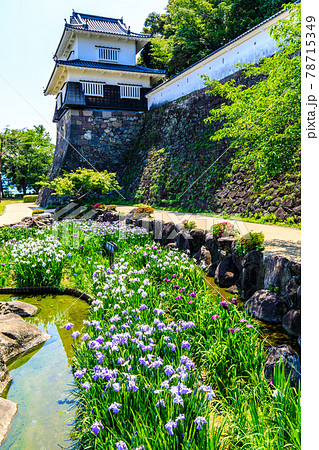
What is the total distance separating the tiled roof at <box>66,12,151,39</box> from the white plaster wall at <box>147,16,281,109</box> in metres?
5.48

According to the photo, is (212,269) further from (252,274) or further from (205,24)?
(205,24)

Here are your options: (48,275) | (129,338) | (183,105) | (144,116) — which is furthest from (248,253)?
(144,116)

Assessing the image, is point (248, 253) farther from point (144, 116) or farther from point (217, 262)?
point (144, 116)

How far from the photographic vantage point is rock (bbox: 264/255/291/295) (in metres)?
4.82

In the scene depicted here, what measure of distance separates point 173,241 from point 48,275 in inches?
131

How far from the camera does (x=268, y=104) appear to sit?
4.95 m

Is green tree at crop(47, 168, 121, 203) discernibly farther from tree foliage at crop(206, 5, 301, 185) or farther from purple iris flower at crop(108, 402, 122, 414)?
purple iris flower at crop(108, 402, 122, 414)

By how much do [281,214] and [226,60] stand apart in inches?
356

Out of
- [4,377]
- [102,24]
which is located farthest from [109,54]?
[4,377]

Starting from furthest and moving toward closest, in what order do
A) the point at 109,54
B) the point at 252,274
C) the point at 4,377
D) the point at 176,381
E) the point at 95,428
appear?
the point at 109,54, the point at 252,274, the point at 4,377, the point at 176,381, the point at 95,428

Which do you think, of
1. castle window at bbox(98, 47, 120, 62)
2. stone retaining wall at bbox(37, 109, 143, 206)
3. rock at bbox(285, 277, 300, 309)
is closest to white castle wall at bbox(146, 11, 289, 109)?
stone retaining wall at bbox(37, 109, 143, 206)

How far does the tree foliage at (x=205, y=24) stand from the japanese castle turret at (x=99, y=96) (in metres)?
2.47

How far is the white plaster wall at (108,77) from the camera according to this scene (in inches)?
800

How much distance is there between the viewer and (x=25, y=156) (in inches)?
1395
